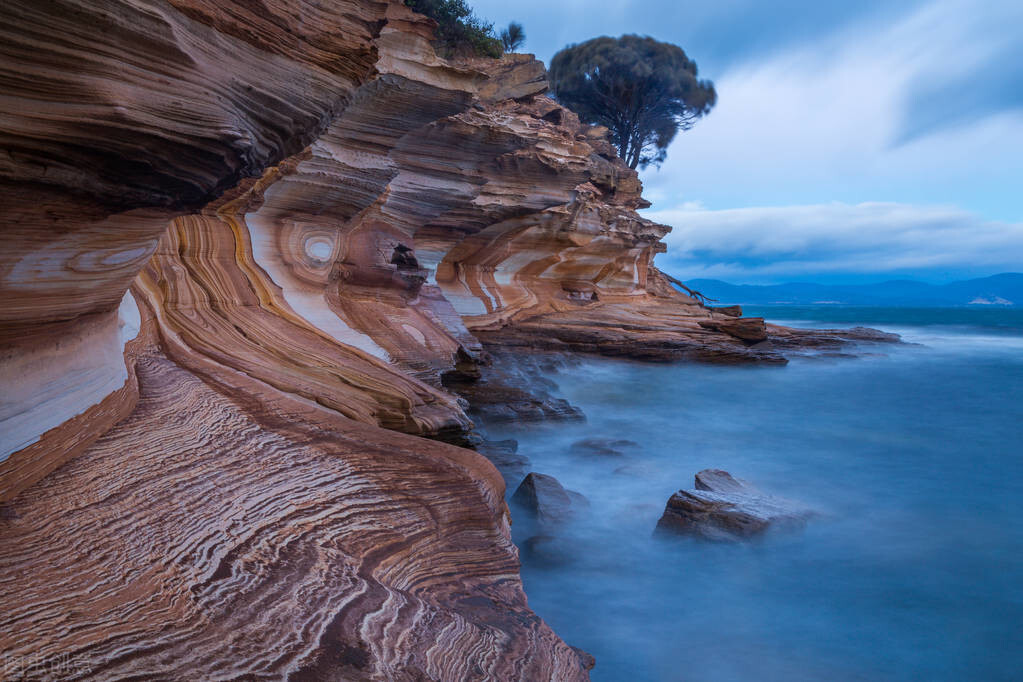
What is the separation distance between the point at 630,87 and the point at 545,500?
61.9 feet

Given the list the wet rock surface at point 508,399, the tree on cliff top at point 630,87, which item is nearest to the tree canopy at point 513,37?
the tree on cliff top at point 630,87

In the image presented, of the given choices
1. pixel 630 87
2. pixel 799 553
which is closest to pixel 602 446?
pixel 799 553

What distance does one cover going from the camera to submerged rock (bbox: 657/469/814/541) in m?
4.00

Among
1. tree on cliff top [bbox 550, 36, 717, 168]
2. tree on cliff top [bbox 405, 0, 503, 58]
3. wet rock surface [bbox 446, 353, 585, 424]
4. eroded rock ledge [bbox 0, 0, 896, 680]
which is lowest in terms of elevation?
wet rock surface [bbox 446, 353, 585, 424]

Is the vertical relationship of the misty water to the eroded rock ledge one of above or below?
below

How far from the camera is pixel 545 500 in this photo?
167 inches

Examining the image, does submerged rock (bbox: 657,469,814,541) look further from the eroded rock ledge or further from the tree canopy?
the tree canopy

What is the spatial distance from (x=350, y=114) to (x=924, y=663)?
5.44 metres

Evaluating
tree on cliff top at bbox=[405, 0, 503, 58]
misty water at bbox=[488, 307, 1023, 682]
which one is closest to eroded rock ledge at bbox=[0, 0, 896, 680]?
misty water at bbox=[488, 307, 1023, 682]

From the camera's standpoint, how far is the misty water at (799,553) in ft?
10.0

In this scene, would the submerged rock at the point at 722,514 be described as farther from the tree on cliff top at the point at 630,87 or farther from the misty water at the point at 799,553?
the tree on cliff top at the point at 630,87

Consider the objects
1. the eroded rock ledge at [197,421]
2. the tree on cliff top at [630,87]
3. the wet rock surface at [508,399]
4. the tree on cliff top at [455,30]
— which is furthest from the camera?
the tree on cliff top at [630,87]

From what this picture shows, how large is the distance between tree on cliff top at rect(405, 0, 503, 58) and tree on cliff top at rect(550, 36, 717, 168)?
9.40 m

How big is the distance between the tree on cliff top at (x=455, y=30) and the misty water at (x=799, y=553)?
6.81 meters
